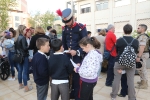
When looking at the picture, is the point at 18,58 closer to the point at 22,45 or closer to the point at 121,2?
the point at 22,45

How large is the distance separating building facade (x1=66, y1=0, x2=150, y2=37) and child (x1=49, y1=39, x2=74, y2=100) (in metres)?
11.1

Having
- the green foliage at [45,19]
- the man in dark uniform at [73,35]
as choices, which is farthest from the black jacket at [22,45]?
the green foliage at [45,19]

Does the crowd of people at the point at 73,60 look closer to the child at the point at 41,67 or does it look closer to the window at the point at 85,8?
the child at the point at 41,67

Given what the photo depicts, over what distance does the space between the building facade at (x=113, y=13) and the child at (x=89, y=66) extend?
36.3 ft

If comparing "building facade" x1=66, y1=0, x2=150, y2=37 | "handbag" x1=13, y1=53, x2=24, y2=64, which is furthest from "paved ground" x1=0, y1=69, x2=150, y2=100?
"building facade" x1=66, y1=0, x2=150, y2=37

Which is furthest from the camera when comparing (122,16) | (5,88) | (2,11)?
(122,16)

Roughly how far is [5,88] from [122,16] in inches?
568

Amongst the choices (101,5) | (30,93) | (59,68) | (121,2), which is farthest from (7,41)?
(101,5)

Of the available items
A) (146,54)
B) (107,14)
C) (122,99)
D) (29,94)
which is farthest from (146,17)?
(29,94)

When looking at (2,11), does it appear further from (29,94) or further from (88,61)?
(88,61)

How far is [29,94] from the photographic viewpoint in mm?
3340

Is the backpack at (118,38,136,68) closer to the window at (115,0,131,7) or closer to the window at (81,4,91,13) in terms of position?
the window at (115,0,131,7)

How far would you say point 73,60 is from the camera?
8.48 feet

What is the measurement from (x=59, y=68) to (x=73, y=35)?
2.73 ft
